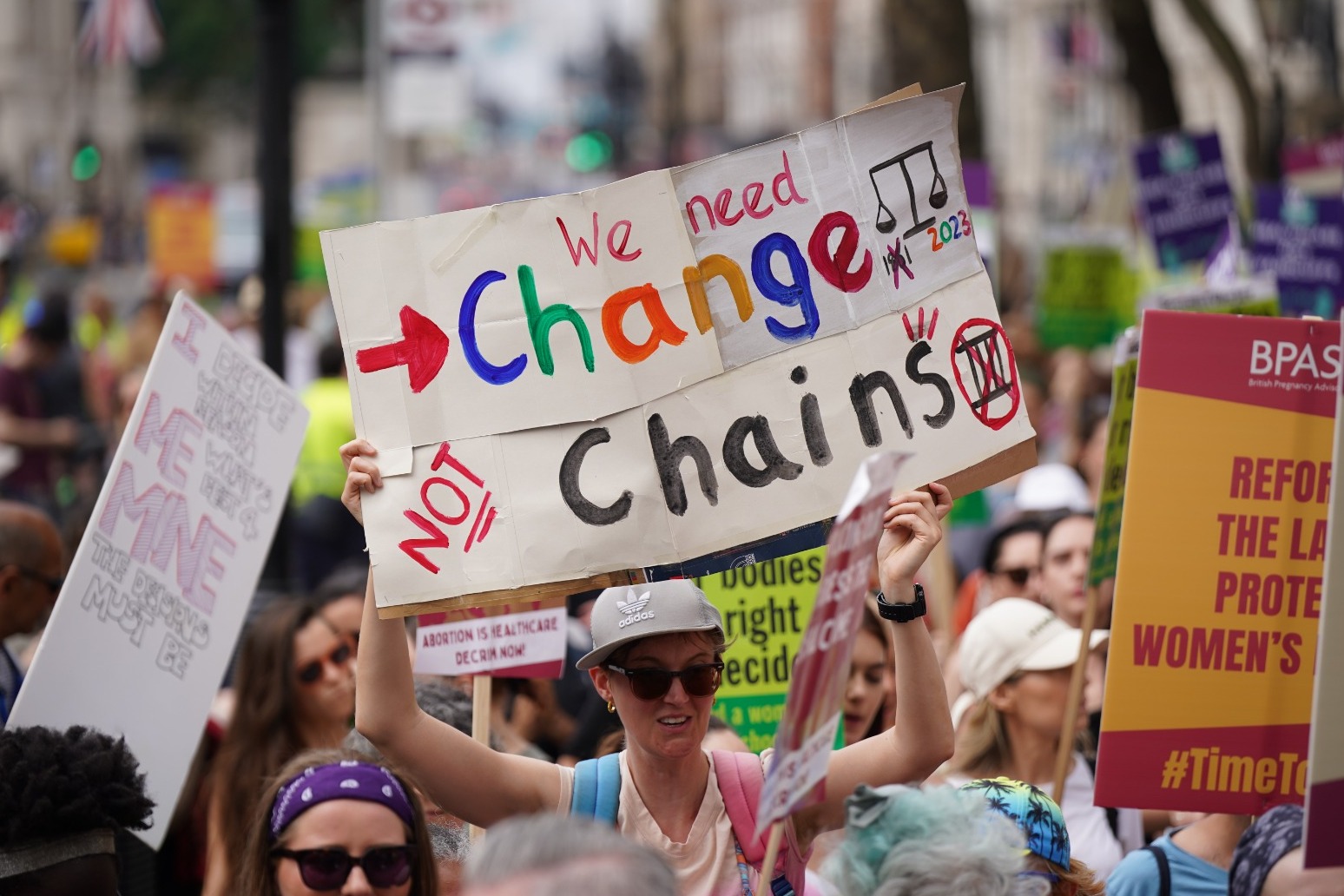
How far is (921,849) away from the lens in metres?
3.12

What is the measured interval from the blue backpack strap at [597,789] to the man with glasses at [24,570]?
2.23 meters

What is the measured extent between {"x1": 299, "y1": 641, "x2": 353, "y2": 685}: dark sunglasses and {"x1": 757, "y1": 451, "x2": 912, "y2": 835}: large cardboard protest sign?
2.70 metres

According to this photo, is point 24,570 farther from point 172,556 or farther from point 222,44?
point 222,44

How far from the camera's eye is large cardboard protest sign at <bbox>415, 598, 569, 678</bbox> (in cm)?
512

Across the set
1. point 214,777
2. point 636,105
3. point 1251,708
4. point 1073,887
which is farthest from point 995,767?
point 636,105

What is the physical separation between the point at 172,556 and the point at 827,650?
83.0 inches

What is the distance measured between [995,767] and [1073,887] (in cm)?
168

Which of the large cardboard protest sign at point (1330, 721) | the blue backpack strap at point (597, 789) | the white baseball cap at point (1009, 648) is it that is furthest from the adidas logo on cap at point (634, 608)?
the white baseball cap at point (1009, 648)

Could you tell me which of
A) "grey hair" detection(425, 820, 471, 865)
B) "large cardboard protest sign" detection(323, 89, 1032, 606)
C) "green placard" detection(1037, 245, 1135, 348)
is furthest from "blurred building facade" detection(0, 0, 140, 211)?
"large cardboard protest sign" detection(323, 89, 1032, 606)

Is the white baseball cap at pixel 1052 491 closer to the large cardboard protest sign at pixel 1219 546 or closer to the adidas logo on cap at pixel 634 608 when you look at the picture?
the large cardboard protest sign at pixel 1219 546

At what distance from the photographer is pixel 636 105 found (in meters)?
109

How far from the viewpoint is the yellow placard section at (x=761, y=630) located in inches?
220

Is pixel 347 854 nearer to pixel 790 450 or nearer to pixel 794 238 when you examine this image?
pixel 790 450

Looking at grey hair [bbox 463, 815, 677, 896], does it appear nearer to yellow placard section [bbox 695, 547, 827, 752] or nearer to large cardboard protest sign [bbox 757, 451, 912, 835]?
large cardboard protest sign [bbox 757, 451, 912, 835]
